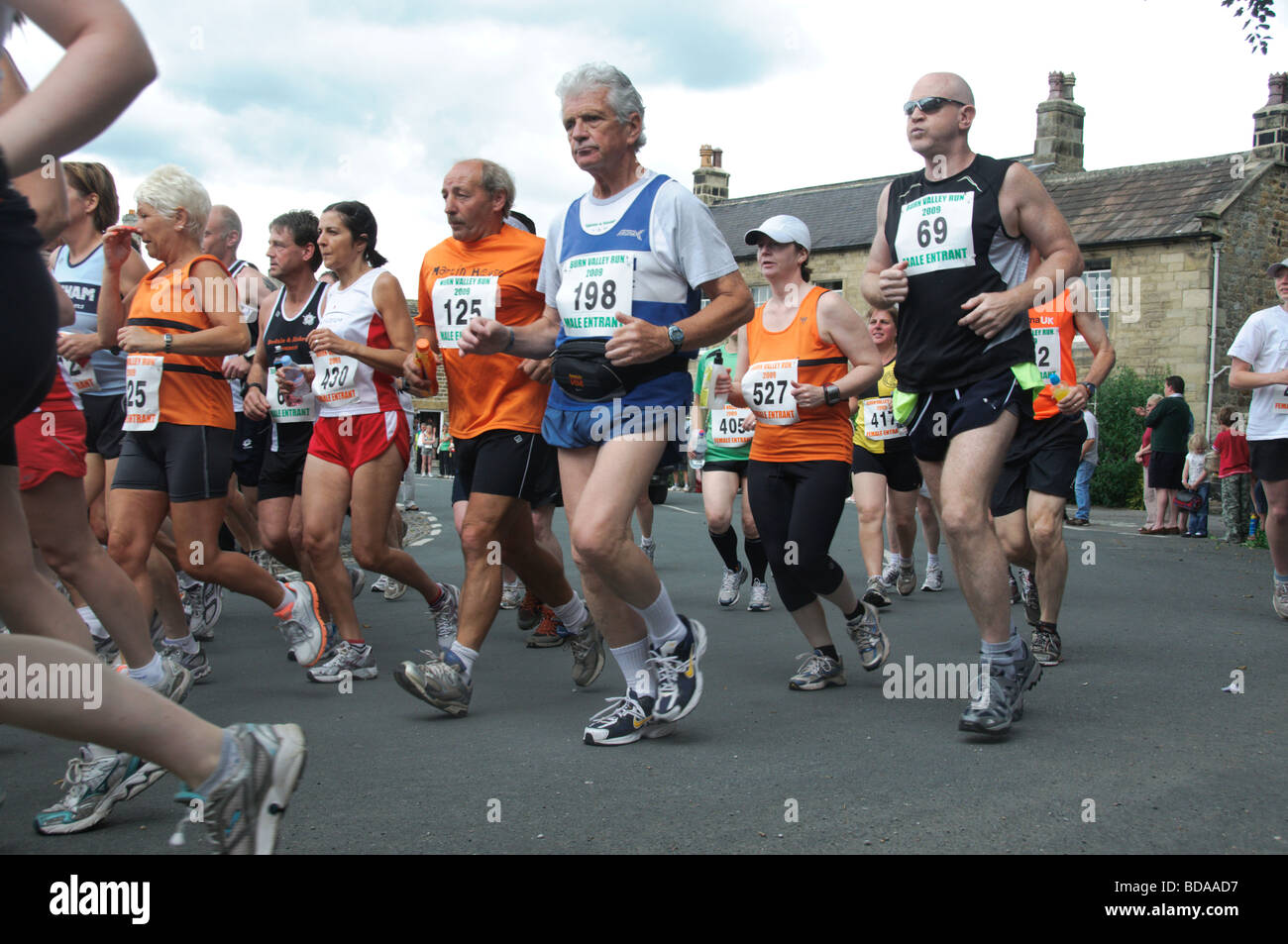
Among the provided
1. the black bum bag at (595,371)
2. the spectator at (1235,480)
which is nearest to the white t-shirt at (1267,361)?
the black bum bag at (595,371)

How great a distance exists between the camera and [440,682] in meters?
5.06

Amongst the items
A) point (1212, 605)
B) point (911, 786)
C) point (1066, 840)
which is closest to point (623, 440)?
point (911, 786)

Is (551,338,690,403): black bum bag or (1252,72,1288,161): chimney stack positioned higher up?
(1252,72,1288,161): chimney stack

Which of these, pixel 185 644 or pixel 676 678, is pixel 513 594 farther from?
pixel 676 678

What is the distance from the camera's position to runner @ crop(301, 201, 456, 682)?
6.11 meters

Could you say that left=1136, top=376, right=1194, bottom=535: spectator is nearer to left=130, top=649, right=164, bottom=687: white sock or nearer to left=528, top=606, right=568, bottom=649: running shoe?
left=528, top=606, right=568, bottom=649: running shoe

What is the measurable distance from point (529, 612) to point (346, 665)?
1.81 metres

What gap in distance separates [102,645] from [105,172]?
2.31m

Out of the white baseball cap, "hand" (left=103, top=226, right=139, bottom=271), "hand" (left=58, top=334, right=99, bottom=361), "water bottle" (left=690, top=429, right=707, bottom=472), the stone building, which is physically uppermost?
the stone building

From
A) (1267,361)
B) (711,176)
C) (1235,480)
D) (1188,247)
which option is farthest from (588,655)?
(711,176)

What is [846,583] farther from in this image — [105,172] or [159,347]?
[105,172]

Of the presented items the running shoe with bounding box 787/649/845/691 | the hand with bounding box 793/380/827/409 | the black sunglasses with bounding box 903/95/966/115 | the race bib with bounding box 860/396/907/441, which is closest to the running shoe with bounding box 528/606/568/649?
the running shoe with bounding box 787/649/845/691

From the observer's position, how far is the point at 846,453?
6.04 metres

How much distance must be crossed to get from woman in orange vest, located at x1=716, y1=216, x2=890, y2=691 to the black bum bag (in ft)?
4.31
